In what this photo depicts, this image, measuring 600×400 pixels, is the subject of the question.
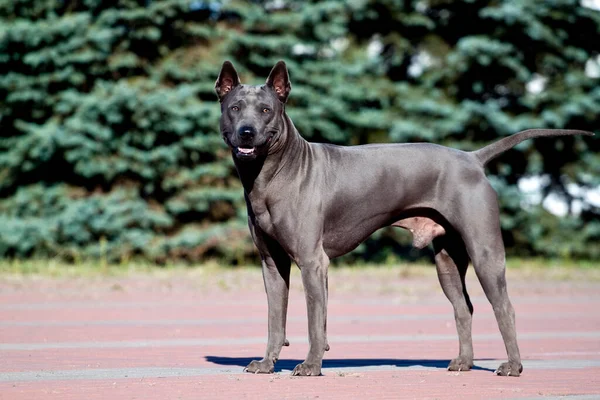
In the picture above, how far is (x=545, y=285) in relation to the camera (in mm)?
19531

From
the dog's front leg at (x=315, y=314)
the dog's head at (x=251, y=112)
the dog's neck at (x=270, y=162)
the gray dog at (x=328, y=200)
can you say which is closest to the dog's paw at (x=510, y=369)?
the gray dog at (x=328, y=200)

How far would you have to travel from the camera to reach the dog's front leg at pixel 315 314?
7.94 metres

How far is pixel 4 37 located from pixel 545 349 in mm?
15053

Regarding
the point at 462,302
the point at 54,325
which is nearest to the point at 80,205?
the point at 54,325

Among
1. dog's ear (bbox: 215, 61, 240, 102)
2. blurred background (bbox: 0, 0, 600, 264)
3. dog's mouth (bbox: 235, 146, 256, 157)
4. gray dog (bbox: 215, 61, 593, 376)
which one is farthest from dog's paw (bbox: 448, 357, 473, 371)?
blurred background (bbox: 0, 0, 600, 264)

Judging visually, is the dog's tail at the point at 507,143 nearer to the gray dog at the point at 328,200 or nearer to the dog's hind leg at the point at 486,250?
the gray dog at the point at 328,200

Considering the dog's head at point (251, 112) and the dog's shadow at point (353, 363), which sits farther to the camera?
the dog's shadow at point (353, 363)

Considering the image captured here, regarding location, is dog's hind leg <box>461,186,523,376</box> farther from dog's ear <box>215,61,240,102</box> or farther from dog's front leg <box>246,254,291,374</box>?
dog's ear <box>215,61,240,102</box>

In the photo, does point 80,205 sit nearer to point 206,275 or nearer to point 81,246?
point 81,246

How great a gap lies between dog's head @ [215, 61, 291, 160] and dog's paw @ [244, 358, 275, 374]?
170 centimetres

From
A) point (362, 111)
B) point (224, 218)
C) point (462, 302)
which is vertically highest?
point (362, 111)

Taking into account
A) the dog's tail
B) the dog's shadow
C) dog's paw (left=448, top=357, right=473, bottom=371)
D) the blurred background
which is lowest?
the dog's shadow

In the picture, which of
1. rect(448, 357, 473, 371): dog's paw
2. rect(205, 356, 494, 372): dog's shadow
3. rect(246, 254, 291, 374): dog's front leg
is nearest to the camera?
rect(246, 254, 291, 374): dog's front leg

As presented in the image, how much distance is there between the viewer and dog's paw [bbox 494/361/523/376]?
323 inches
